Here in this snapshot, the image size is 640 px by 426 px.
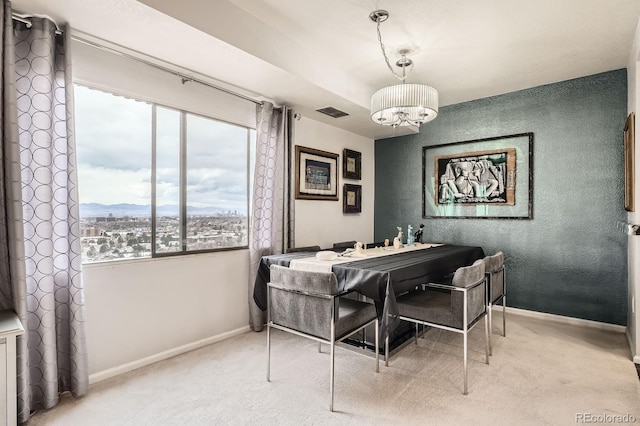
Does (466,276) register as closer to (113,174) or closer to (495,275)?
(495,275)

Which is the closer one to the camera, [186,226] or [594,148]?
[186,226]

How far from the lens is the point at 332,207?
459 cm

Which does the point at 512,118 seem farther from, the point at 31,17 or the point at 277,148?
the point at 31,17

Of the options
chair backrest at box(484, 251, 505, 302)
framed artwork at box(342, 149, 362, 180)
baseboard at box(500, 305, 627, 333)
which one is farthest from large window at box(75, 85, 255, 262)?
baseboard at box(500, 305, 627, 333)

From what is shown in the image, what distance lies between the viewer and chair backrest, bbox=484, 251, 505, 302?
2.78 m

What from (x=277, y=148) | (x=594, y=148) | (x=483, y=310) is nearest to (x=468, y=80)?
(x=594, y=148)

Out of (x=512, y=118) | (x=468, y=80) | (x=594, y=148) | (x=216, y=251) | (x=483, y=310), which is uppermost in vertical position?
(x=468, y=80)

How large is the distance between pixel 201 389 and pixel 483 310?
2.15 meters

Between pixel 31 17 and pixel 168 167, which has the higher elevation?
pixel 31 17

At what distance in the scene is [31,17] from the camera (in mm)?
2037

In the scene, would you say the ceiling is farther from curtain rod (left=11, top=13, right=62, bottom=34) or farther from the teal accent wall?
the teal accent wall

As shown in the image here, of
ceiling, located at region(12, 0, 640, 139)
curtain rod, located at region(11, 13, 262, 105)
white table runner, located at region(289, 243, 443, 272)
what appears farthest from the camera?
white table runner, located at region(289, 243, 443, 272)

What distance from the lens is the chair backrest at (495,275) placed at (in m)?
2.78

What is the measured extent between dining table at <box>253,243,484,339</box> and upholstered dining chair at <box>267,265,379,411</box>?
6.7 inches
